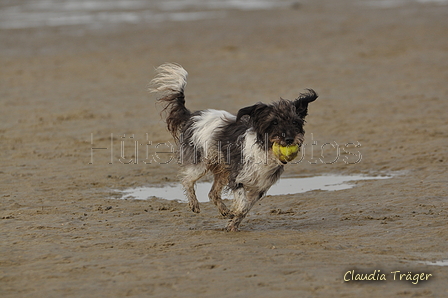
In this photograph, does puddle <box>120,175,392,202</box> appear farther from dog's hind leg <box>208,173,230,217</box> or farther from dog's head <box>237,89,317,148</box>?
dog's head <box>237,89,317,148</box>

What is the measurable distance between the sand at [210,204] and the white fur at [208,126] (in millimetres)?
792

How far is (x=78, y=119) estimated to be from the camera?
11.8 meters

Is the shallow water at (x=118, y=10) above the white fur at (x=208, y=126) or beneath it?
above

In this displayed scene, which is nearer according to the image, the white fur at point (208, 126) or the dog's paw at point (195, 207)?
the white fur at point (208, 126)

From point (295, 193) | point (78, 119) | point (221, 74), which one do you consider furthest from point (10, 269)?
point (221, 74)

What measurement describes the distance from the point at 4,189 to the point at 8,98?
610 centimetres

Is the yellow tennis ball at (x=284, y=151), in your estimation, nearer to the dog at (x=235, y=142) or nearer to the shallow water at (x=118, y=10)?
the dog at (x=235, y=142)

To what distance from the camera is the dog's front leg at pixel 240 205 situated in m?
6.44

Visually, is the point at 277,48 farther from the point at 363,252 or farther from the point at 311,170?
the point at 363,252

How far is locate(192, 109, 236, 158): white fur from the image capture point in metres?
6.91

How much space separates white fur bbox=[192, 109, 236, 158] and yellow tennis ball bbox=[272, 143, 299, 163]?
909mm

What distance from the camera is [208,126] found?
7016 millimetres

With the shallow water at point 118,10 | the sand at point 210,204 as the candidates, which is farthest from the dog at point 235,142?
the shallow water at point 118,10

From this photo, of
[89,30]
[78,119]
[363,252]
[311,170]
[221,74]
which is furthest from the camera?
[89,30]
